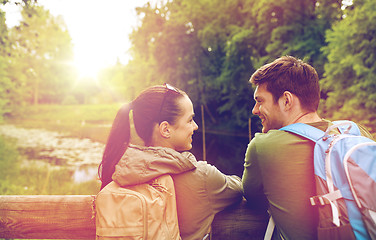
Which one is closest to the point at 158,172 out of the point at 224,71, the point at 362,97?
the point at 362,97

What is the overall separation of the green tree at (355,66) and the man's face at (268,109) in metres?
8.40

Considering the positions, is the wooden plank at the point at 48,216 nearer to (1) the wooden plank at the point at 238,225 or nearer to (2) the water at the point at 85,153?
(1) the wooden plank at the point at 238,225

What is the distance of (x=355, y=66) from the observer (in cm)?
855

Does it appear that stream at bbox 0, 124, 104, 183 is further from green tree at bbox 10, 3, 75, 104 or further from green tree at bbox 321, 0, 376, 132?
green tree at bbox 10, 3, 75, 104

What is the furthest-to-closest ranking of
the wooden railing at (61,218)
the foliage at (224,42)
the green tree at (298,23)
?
the foliage at (224,42), the green tree at (298,23), the wooden railing at (61,218)

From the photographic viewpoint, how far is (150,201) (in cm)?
120

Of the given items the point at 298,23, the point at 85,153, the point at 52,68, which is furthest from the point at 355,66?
the point at 52,68

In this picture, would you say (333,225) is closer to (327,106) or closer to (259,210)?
(259,210)

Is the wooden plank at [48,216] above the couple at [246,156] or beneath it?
beneath

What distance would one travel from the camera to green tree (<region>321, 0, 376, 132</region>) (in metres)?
8.41

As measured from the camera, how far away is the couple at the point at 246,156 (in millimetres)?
1288

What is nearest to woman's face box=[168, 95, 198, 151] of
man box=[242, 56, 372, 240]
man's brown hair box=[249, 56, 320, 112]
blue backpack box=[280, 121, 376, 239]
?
man box=[242, 56, 372, 240]

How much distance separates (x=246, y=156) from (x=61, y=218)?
106 centimetres

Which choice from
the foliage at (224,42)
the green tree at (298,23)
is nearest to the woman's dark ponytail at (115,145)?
the green tree at (298,23)
